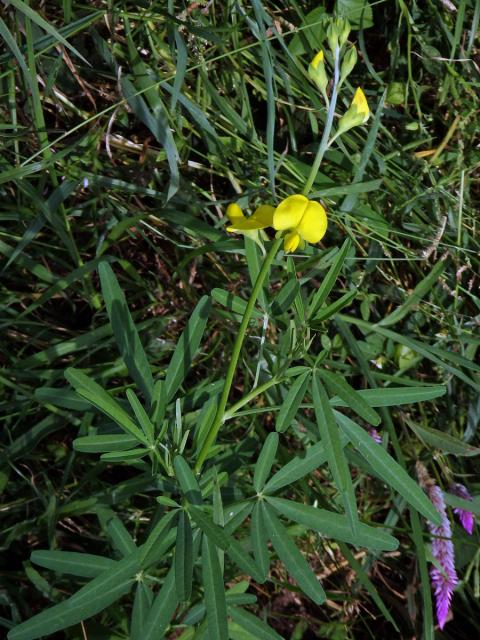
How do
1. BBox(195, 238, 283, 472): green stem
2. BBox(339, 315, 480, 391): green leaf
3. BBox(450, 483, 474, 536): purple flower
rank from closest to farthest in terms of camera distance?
BBox(195, 238, 283, 472): green stem
BBox(339, 315, 480, 391): green leaf
BBox(450, 483, 474, 536): purple flower

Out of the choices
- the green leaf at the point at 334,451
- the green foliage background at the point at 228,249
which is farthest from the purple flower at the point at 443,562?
the green leaf at the point at 334,451

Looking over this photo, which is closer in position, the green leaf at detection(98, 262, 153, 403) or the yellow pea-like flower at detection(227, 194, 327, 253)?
the yellow pea-like flower at detection(227, 194, 327, 253)

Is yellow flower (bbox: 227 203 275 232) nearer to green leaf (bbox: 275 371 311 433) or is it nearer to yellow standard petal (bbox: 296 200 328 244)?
yellow standard petal (bbox: 296 200 328 244)

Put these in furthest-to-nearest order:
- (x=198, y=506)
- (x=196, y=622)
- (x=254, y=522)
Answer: (x=196, y=622)
(x=254, y=522)
(x=198, y=506)

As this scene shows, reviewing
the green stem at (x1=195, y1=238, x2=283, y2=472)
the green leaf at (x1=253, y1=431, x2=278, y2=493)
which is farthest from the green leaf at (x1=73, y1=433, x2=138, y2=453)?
the green leaf at (x1=253, y1=431, x2=278, y2=493)

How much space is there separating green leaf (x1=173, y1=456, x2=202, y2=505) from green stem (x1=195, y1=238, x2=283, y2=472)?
0.05m

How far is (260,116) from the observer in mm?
1947

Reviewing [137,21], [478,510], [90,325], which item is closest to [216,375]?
[90,325]

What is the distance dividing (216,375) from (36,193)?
23.7 inches

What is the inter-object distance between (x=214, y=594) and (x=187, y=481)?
6.8 inches

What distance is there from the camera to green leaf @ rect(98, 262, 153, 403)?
1312 millimetres

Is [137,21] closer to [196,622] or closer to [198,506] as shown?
[198,506]

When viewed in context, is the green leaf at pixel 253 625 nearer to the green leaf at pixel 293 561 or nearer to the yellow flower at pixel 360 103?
the green leaf at pixel 293 561

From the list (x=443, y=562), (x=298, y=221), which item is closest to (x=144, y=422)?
(x=298, y=221)
